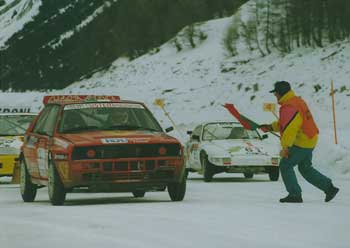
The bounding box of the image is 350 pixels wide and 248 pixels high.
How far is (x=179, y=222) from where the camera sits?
10.4m

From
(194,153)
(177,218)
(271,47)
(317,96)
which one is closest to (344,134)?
(194,153)

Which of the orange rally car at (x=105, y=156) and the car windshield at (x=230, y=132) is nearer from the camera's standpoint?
the orange rally car at (x=105, y=156)

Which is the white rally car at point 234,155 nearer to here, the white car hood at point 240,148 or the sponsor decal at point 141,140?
the white car hood at point 240,148

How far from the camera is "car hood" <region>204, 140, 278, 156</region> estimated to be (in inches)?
780

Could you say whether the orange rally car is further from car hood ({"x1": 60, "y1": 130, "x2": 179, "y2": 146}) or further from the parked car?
the parked car

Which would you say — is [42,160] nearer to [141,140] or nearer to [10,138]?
[141,140]

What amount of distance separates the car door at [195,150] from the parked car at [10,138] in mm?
3287

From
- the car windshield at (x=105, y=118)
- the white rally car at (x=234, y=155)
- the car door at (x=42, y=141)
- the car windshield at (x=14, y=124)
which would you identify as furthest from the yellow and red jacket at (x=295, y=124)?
the car windshield at (x=14, y=124)

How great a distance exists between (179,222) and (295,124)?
116 inches

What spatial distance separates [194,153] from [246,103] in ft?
118

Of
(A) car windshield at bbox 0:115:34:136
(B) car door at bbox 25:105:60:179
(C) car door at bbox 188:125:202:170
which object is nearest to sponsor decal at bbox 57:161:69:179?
(B) car door at bbox 25:105:60:179

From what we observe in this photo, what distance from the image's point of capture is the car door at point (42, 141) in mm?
13973

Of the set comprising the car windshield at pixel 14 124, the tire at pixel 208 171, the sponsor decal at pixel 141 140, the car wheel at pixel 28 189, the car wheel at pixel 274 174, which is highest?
the sponsor decal at pixel 141 140

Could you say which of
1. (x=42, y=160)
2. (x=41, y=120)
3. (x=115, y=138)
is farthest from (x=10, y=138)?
(x=115, y=138)
